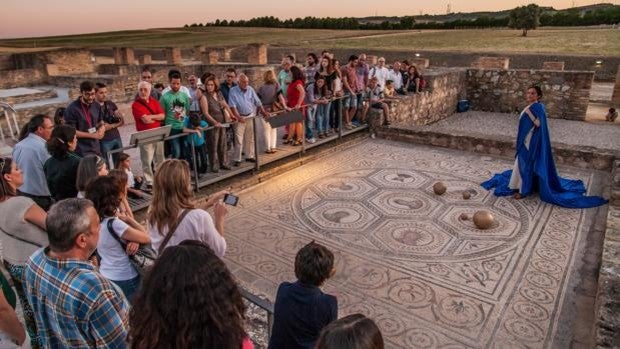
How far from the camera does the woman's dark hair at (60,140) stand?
13.0ft

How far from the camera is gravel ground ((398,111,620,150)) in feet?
35.7

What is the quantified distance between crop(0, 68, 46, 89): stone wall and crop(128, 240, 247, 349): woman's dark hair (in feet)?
68.3

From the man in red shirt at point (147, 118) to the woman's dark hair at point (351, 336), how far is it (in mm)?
4993

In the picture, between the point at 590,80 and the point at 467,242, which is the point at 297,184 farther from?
the point at 590,80

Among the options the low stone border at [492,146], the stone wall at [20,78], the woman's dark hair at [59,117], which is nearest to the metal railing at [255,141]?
the woman's dark hair at [59,117]

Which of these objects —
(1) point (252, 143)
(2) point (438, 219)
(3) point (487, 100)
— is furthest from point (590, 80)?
(1) point (252, 143)

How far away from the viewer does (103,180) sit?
2820 mm

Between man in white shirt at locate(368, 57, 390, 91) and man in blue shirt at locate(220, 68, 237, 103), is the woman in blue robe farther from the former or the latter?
man in blue shirt at locate(220, 68, 237, 103)

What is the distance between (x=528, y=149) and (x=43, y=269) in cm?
650

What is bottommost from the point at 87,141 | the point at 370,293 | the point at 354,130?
the point at 370,293

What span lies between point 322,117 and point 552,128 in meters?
7.60

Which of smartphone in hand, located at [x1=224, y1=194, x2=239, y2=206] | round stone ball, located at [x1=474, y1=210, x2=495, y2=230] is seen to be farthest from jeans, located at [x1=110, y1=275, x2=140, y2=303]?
round stone ball, located at [x1=474, y1=210, x2=495, y2=230]

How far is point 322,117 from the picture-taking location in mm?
8773

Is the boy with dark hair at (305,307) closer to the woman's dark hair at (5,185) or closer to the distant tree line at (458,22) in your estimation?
→ the woman's dark hair at (5,185)
